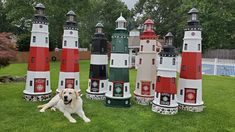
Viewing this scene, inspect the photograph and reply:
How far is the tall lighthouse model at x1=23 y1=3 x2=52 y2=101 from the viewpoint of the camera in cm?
874

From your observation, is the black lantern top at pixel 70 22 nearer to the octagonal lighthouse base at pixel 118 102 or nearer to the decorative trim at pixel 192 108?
the octagonal lighthouse base at pixel 118 102

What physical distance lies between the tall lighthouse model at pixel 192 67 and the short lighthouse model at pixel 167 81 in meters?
0.79

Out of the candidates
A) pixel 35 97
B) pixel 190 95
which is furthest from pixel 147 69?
pixel 35 97

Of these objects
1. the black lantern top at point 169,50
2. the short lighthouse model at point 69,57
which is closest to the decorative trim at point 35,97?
the short lighthouse model at point 69,57

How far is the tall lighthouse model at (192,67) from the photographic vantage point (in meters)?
8.26

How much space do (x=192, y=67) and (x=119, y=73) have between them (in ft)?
8.75

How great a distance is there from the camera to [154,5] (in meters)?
42.2

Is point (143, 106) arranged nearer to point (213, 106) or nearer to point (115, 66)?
point (115, 66)

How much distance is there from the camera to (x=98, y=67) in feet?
31.1

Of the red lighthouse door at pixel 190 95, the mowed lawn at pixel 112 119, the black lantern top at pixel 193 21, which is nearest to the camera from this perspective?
the mowed lawn at pixel 112 119

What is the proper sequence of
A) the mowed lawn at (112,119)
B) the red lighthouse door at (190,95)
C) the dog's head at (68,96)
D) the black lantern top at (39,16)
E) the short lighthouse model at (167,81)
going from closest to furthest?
the mowed lawn at (112,119), the dog's head at (68,96), the short lighthouse model at (167,81), the red lighthouse door at (190,95), the black lantern top at (39,16)

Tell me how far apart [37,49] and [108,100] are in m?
3.34

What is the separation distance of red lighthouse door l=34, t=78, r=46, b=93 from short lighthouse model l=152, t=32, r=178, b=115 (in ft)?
14.4

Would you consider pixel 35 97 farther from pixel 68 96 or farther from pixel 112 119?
pixel 112 119
